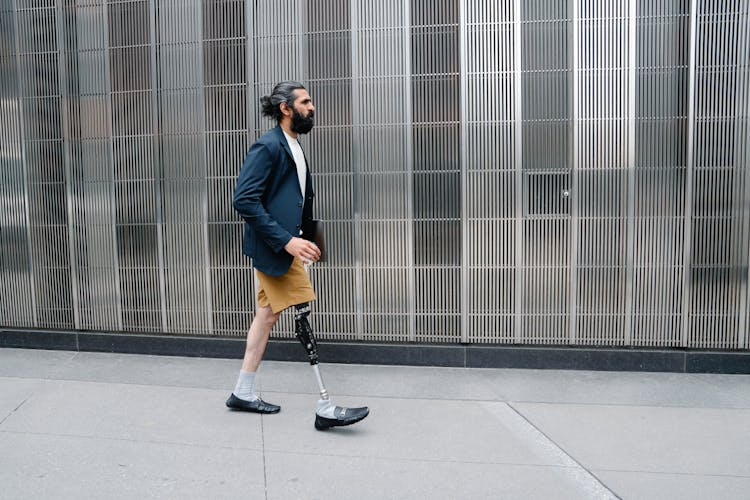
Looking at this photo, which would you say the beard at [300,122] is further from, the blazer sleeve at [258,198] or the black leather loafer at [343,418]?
the black leather loafer at [343,418]

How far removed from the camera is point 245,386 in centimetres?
464

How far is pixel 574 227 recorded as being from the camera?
5621 mm

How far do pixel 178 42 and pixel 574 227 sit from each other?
3736 millimetres

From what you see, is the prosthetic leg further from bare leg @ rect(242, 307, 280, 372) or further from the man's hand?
the man's hand

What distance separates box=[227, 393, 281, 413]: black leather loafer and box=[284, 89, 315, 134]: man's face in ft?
6.07

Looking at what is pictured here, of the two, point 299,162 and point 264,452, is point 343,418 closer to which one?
point 264,452

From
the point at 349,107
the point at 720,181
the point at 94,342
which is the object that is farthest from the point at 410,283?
the point at 94,342

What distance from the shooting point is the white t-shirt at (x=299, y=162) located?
14.5 feet

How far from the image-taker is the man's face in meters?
4.40

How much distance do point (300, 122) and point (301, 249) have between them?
0.87 m

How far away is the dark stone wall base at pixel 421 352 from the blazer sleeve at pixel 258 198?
202cm

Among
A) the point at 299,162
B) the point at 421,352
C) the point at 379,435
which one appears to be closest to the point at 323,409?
the point at 379,435

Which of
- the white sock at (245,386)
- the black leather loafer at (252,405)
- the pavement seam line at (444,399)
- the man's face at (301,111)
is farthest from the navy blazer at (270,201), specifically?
the pavement seam line at (444,399)

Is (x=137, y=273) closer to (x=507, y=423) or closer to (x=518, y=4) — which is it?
(x=507, y=423)
